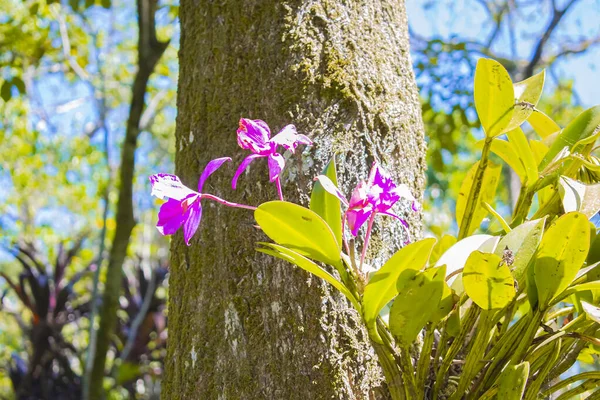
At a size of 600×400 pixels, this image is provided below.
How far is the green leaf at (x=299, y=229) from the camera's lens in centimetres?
53

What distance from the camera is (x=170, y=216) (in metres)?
0.57

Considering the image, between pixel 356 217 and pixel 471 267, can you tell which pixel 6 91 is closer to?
pixel 356 217

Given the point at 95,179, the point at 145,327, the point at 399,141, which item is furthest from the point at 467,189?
the point at 95,179

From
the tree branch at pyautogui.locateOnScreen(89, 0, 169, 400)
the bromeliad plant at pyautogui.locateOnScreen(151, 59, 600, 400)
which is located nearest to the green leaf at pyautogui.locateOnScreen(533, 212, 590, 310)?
the bromeliad plant at pyautogui.locateOnScreen(151, 59, 600, 400)

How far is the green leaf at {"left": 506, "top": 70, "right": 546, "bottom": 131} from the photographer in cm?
66

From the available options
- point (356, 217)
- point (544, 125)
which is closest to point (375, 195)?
point (356, 217)

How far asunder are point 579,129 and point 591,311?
0.82 ft

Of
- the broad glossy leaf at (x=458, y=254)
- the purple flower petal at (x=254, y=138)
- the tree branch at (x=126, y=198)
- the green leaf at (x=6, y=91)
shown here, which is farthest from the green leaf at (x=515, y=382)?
the green leaf at (x=6, y=91)

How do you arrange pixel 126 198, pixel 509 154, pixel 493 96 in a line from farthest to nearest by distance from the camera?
pixel 126 198, pixel 509 154, pixel 493 96

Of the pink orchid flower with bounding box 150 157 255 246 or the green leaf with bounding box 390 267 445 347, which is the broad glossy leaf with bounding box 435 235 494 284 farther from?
the pink orchid flower with bounding box 150 157 255 246

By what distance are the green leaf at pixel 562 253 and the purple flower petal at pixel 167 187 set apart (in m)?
0.34

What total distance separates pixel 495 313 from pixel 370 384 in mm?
160

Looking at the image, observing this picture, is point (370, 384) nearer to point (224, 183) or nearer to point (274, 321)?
point (274, 321)

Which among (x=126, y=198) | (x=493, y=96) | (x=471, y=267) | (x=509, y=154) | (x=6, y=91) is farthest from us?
(x=6, y=91)
